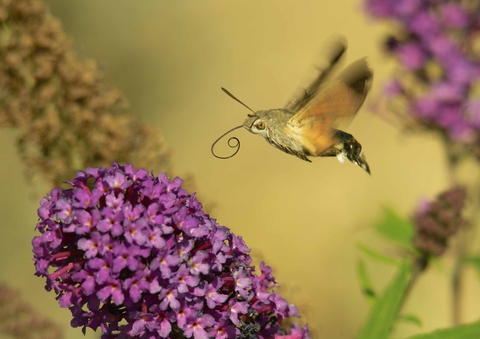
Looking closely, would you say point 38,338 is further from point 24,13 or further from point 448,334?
point 448,334

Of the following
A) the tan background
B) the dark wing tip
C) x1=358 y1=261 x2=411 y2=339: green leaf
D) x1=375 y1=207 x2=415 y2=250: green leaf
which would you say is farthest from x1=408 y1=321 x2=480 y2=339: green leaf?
the tan background

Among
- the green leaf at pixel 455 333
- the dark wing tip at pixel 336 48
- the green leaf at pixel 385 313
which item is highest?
the dark wing tip at pixel 336 48

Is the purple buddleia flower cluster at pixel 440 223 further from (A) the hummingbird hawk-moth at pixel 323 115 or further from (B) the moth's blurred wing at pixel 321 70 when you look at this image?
(B) the moth's blurred wing at pixel 321 70

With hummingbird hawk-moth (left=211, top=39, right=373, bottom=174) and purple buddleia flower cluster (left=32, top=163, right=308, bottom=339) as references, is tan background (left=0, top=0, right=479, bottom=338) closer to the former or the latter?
hummingbird hawk-moth (left=211, top=39, right=373, bottom=174)

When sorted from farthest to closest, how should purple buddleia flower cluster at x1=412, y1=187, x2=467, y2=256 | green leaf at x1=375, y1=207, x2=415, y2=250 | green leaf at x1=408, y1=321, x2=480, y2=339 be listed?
green leaf at x1=375, y1=207, x2=415, y2=250 < purple buddleia flower cluster at x1=412, y1=187, x2=467, y2=256 < green leaf at x1=408, y1=321, x2=480, y2=339

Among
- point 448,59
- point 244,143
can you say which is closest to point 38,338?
point 448,59

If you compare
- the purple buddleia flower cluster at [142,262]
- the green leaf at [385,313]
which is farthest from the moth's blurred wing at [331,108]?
the purple buddleia flower cluster at [142,262]
